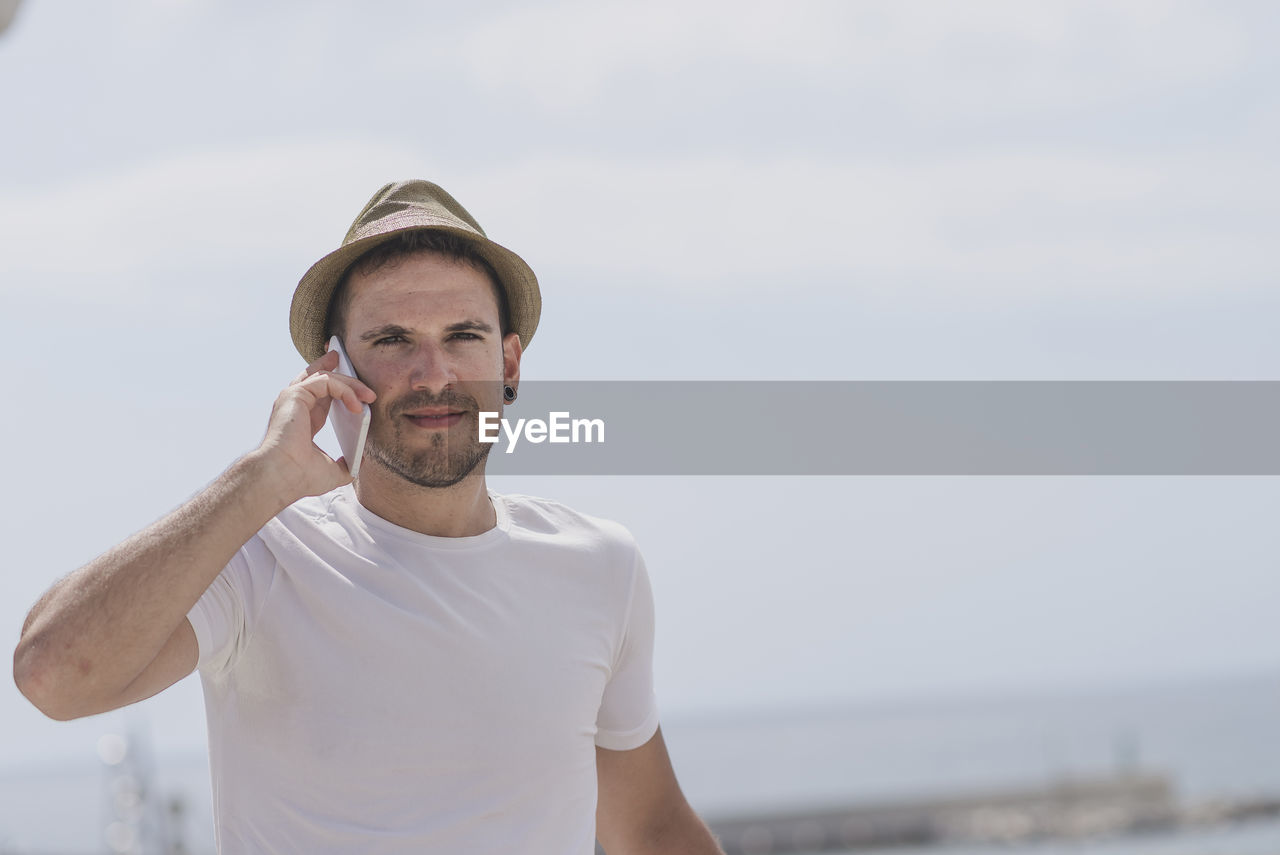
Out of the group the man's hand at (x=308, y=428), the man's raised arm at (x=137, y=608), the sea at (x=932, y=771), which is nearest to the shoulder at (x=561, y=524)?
the man's hand at (x=308, y=428)

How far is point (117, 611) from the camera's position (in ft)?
6.57

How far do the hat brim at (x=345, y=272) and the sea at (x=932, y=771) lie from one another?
24.1 feet

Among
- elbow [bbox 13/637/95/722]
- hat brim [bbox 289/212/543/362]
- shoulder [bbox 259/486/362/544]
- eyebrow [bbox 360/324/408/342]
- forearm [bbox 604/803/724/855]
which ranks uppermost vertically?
hat brim [bbox 289/212/543/362]

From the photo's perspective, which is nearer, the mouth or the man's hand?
the man's hand

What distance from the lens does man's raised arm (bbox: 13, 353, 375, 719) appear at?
6.56 feet

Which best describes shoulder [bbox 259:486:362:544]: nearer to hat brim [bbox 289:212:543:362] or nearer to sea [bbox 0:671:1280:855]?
hat brim [bbox 289:212:543:362]

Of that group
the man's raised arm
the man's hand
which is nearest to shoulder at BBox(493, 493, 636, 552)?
the man's hand

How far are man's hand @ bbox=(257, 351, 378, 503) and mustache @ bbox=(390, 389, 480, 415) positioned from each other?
0.06 meters

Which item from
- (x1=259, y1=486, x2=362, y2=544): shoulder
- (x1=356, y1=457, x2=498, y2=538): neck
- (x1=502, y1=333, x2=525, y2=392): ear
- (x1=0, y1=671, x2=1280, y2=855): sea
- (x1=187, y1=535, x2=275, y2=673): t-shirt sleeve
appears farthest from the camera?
(x1=0, y1=671, x2=1280, y2=855): sea

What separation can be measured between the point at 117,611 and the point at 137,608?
29mm

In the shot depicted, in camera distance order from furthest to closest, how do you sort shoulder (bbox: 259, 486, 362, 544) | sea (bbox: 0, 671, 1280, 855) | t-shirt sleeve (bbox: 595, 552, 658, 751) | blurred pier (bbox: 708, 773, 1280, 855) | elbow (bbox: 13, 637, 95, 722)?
blurred pier (bbox: 708, 773, 1280, 855) < sea (bbox: 0, 671, 1280, 855) < t-shirt sleeve (bbox: 595, 552, 658, 751) < shoulder (bbox: 259, 486, 362, 544) < elbow (bbox: 13, 637, 95, 722)

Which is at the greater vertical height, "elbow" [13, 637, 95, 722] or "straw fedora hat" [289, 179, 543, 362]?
"straw fedora hat" [289, 179, 543, 362]

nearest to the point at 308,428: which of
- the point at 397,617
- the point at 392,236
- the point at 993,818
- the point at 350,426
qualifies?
the point at 350,426

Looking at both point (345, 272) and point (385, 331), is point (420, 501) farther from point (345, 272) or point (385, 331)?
point (345, 272)
